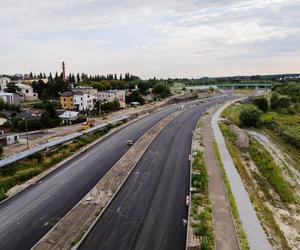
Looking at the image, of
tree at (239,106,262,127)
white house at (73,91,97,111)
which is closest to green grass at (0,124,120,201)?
tree at (239,106,262,127)

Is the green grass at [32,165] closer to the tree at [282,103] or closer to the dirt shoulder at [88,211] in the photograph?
the dirt shoulder at [88,211]

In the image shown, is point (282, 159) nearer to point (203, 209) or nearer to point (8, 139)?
point (203, 209)

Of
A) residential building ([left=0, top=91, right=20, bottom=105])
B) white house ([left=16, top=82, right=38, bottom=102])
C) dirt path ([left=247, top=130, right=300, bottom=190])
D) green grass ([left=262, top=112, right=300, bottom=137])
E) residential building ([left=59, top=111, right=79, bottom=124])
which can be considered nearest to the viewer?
dirt path ([left=247, top=130, right=300, bottom=190])

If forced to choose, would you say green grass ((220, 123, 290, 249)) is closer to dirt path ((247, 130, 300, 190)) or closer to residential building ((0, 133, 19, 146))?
dirt path ((247, 130, 300, 190))

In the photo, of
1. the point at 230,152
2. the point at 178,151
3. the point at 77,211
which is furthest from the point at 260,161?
the point at 77,211

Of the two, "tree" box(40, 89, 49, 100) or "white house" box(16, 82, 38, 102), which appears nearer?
"white house" box(16, 82, 38, 102)

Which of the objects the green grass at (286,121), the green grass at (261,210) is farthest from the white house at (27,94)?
the green grass at (261,210)
